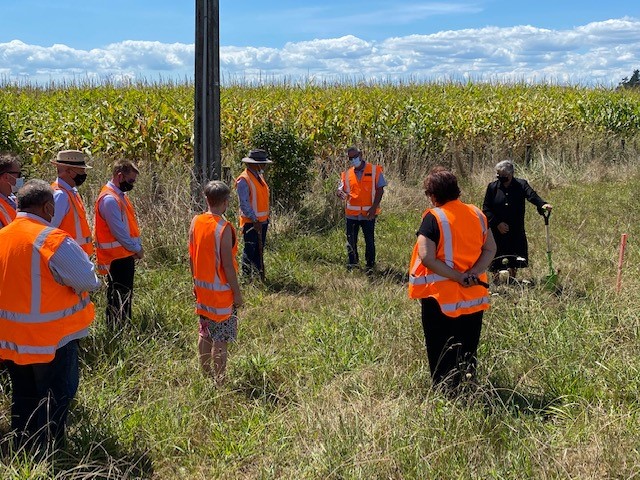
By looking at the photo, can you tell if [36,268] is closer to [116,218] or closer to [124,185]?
[116,218]

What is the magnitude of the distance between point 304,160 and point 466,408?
308 inches

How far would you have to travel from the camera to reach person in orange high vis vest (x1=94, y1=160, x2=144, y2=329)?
5.88 m

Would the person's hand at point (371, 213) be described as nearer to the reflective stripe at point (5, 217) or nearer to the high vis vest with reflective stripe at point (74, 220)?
the high vis vest with reflective stripe at point (74, 220)

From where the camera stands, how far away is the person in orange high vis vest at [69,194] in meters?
5.33

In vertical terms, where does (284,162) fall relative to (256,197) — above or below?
above

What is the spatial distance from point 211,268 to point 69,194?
1457mm

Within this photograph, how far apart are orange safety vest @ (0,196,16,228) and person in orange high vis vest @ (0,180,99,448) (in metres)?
0.91

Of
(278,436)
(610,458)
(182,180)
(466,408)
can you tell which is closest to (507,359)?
(466,408)

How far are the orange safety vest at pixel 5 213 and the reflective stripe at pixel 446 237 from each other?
3056 millimetres

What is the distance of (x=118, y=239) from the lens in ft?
19.4

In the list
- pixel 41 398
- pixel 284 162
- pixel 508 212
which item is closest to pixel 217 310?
pixel 41 398

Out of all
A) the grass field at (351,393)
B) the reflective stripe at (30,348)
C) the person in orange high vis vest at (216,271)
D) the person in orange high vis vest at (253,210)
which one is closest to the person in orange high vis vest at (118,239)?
the grass field at (351,393)

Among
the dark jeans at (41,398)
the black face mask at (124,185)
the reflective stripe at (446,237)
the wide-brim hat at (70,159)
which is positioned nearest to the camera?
the dark jeans at (41,398)

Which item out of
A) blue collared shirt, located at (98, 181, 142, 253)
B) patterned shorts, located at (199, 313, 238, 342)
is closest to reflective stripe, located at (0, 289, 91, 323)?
patterned shorts, located at (199, 313, 238, 342)
